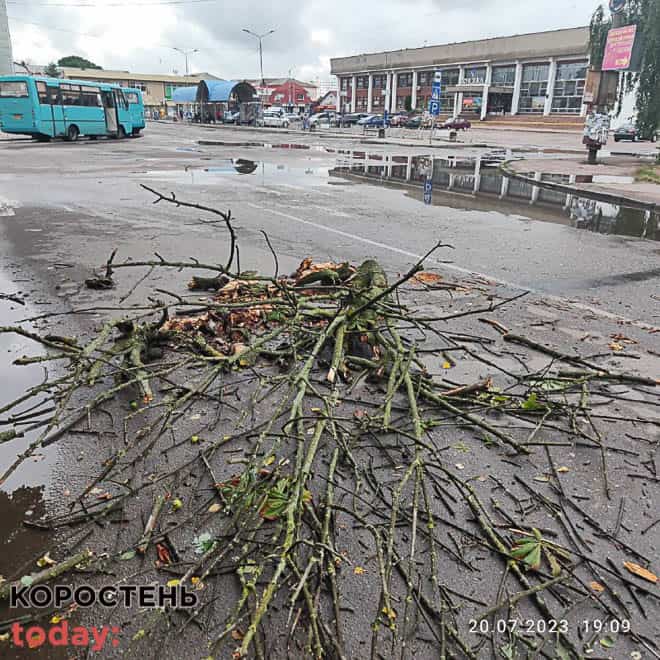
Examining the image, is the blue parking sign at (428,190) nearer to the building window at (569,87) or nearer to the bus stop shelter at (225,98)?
the bus stop shelter at (225,98)

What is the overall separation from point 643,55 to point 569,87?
2040 inches

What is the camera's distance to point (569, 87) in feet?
228

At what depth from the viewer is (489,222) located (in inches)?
452

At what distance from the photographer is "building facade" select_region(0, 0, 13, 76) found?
5273 cm

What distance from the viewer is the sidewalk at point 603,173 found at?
1594 centimetres

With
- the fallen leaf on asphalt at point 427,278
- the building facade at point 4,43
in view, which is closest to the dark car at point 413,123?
the building facade at point 4,43

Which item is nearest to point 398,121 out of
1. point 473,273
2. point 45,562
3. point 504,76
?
point 504,76

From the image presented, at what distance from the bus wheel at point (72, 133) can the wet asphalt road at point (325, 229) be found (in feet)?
57.0

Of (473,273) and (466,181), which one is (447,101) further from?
(473,273)

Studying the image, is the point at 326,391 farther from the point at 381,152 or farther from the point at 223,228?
the point at 381,152

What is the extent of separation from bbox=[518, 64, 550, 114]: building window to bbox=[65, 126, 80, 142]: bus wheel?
57.7 m

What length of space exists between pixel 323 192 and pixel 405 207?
9.21 feet

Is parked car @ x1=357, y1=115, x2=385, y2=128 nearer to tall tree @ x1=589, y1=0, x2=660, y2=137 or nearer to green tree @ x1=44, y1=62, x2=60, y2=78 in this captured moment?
tall tree @ x1=589, y1=0, x2=660, y2=137

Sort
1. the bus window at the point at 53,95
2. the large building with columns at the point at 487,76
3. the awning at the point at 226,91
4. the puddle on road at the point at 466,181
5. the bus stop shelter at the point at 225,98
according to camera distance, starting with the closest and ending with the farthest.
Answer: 1. the puddle on road at the point at 466,181
2. the bus window at the point at 53,95
3. the bus stop shelter at the point at 225,98
4. the awning at the point at 226,91
5. the large building with columns at the point at 487,76
